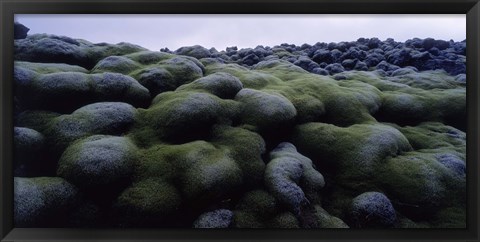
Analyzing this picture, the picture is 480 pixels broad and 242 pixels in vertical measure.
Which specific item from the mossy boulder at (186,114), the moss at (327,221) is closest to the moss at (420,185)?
the moss at (327,221)

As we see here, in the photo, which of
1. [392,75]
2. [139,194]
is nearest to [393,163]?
[392,75]

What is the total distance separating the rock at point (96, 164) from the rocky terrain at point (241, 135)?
0.05 feet

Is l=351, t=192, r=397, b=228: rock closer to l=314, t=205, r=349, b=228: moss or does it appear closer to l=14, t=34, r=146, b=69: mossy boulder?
l=314, t=205, r=349, b=228: moss

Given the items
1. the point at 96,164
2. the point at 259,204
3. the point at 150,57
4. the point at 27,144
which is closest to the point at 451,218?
the point at 259,204

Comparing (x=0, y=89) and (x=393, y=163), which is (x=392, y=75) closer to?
(x=393, y=163)

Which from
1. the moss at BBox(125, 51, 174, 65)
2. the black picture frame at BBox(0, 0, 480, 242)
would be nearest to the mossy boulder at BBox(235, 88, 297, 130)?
the black picture frame at BBox(0, 0, 480, 242)

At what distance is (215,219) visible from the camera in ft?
15.0

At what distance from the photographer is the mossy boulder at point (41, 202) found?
4531 millimetres

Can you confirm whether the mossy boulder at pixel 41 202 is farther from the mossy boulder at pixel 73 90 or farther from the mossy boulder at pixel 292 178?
the mossy boulder at pixel 292 178

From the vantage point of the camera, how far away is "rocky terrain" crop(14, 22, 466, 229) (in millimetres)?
4625

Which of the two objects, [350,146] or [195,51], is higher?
[195,51]

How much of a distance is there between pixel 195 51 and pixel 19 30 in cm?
247

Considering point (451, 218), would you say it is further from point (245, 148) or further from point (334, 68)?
point (245, 148)

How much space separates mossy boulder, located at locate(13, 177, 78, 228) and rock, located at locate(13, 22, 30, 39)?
6.51 feet
